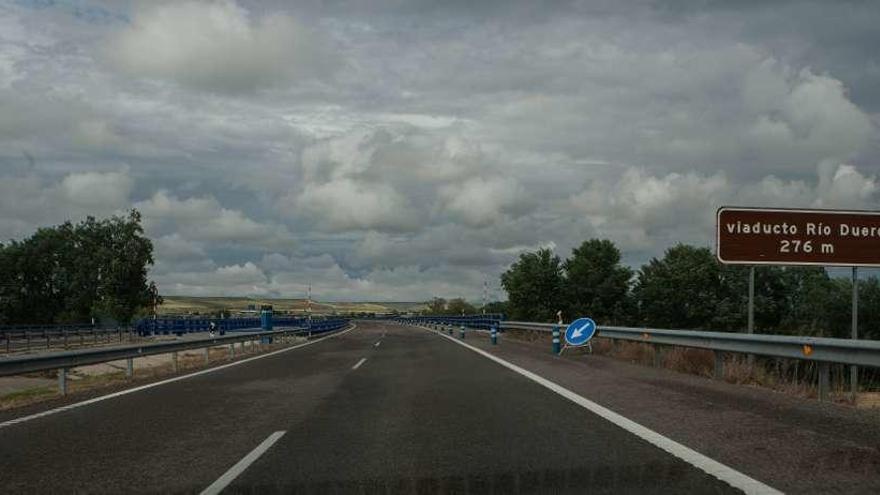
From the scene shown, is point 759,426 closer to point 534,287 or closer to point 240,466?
point 240,466

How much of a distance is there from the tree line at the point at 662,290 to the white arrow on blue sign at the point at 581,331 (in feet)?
200

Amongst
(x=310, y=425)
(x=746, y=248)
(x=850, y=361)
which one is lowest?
(x=310, y=425)

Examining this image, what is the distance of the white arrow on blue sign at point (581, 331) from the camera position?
2114cm

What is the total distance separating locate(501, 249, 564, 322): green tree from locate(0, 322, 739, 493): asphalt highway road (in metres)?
82.5

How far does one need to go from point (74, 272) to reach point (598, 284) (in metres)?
66.4

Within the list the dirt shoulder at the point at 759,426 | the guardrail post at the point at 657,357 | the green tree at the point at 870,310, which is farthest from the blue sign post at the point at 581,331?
the green tree at the point at 870,310

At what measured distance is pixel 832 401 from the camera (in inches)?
436

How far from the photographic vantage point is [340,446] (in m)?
7.59

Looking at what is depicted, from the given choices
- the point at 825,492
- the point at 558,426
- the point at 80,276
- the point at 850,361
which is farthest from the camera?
the point at 80,276

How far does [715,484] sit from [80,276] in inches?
3628

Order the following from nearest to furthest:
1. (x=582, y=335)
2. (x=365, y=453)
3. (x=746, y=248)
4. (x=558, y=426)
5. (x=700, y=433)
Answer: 1. (x=365, y=453)
2. (x=700, y=433)
3. (x=558, y=426)
4. (x=746, y=248)
5. (x=582, y=335)

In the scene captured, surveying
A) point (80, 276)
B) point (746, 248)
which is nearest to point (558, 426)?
point (746, 248)

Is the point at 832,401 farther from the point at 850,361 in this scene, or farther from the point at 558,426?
the point at 558,426

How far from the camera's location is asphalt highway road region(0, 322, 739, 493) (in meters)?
6.00
